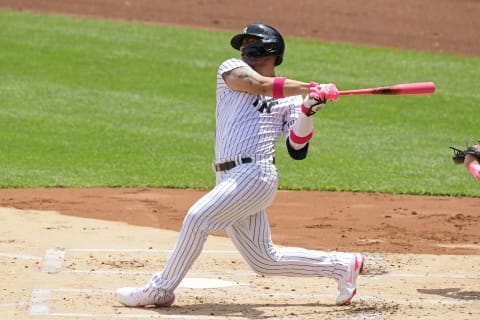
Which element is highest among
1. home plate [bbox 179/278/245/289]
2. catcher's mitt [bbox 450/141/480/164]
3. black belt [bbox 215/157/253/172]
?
catcher's mitt [bbox 450/141/480/164]

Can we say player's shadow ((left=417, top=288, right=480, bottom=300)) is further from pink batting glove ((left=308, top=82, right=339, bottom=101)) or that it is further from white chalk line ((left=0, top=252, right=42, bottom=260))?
white chalk line ((left=0, top=252, right=42, bottom=260))

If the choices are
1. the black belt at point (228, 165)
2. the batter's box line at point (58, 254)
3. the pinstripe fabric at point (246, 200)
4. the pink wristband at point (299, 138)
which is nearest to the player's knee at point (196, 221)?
the pinstripe fabric at point (246, 200)

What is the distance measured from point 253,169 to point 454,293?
167cm

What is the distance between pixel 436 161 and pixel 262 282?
538 cm

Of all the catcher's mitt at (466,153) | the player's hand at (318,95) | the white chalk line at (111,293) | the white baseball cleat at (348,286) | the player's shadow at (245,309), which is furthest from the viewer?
the catcher's mitt at (466,153)

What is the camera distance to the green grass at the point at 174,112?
10.9 metres

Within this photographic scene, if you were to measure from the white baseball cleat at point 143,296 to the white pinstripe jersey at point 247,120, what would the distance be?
0.85m

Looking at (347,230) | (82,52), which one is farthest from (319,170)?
(82,52)

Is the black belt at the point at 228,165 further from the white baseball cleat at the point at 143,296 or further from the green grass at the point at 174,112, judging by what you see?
the green grass at the point at 174,112

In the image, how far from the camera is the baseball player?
18.4 feet

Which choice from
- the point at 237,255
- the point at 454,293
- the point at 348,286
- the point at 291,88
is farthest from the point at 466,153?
the point at 237,255

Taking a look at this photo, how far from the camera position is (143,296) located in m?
5.78

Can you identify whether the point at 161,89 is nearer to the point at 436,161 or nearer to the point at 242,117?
the point at 436,161

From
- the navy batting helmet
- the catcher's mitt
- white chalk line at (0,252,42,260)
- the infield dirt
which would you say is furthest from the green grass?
the navy batting helmet
